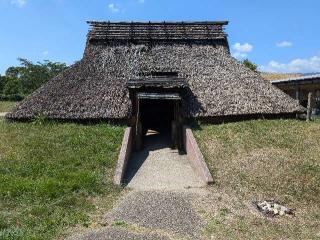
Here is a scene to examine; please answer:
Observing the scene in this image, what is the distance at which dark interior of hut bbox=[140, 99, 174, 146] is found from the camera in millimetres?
23500

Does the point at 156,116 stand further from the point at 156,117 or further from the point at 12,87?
the point at 12,87

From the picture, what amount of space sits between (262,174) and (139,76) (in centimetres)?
955

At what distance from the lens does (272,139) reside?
710 inches

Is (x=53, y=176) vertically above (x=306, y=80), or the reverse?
(x=306, y=80)

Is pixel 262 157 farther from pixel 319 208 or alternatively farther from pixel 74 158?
pixel 74 158

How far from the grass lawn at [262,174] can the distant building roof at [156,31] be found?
765 cm

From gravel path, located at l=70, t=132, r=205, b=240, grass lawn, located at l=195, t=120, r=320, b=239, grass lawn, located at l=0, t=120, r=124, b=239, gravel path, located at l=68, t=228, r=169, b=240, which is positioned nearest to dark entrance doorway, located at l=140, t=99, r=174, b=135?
grass lawn, located at l=0, t=120, r=124, b=239

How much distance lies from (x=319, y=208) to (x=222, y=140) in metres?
6.07

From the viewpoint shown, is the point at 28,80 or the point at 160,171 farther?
the point at 28,80

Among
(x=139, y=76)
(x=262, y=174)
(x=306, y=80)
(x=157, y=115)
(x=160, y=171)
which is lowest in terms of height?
(x=160, y=171)

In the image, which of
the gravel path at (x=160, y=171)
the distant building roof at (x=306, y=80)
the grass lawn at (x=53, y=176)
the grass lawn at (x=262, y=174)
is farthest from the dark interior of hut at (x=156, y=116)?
the distant building roof at (x=306, y=80)

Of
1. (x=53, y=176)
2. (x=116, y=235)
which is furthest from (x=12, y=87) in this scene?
(x=116, y=235)

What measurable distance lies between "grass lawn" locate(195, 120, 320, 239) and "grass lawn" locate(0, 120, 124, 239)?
143 inches

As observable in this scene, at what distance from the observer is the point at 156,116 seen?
2433 centimetres
